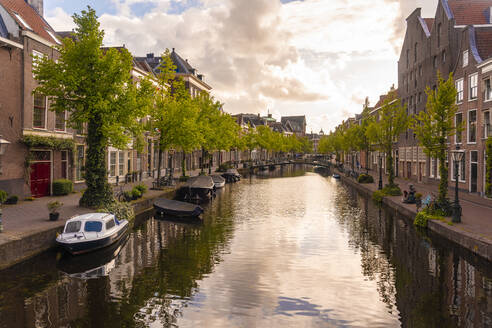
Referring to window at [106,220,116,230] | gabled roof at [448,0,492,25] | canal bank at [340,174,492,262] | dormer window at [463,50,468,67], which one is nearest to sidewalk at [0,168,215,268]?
window at [106,220,116,230]

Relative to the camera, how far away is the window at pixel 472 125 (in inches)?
1254

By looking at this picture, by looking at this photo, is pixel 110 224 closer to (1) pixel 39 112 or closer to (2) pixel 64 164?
(1) pixel 39 112

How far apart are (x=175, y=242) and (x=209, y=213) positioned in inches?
362

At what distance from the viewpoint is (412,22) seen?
49438mm

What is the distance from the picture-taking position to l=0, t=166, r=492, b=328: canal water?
10680 mm

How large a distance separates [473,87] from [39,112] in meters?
36.9

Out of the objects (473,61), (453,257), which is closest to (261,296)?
(453,257)

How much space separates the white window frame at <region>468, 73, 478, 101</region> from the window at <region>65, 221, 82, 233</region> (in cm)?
3338

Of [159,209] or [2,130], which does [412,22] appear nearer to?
[159,209]

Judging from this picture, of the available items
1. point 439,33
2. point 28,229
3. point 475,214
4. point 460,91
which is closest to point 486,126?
point 460,91

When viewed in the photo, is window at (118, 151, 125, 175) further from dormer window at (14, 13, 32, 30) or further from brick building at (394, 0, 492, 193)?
brick building at (394, 0, 492, 193)

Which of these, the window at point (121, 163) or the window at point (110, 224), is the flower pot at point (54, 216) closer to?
the window at point (110, 224)

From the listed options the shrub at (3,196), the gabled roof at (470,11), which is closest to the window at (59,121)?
the shrub at (3,196)

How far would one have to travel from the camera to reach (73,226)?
16.4 metres
